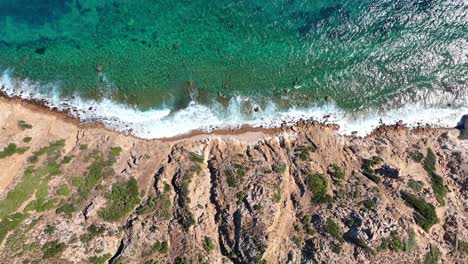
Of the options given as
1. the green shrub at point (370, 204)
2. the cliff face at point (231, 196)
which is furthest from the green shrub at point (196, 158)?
the green shrub at point (370, 204)

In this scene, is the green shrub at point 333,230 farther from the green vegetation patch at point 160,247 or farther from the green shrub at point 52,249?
the green shrub at point 52,249

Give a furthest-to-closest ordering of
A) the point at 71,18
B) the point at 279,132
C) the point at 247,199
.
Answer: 1. the point at 71,18
2. the point at 279,132
3. the point at 247,199

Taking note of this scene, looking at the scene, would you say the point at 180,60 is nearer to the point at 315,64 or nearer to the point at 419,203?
the point at 315,64

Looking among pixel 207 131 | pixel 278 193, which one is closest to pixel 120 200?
pixel 207 131

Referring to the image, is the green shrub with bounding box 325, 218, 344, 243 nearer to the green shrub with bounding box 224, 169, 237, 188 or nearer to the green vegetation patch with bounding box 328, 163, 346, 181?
the green vegetation patch with bounding box 328, 163, 346, 181

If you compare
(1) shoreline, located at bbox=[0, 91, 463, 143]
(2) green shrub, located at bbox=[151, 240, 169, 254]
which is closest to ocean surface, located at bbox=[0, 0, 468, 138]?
(1) shoreline, located at bbox=[0, 91, 463, 143]

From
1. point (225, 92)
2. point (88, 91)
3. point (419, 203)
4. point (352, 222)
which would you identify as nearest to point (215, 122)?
point (225, 92)

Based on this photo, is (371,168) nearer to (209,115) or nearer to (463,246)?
(463,246)
